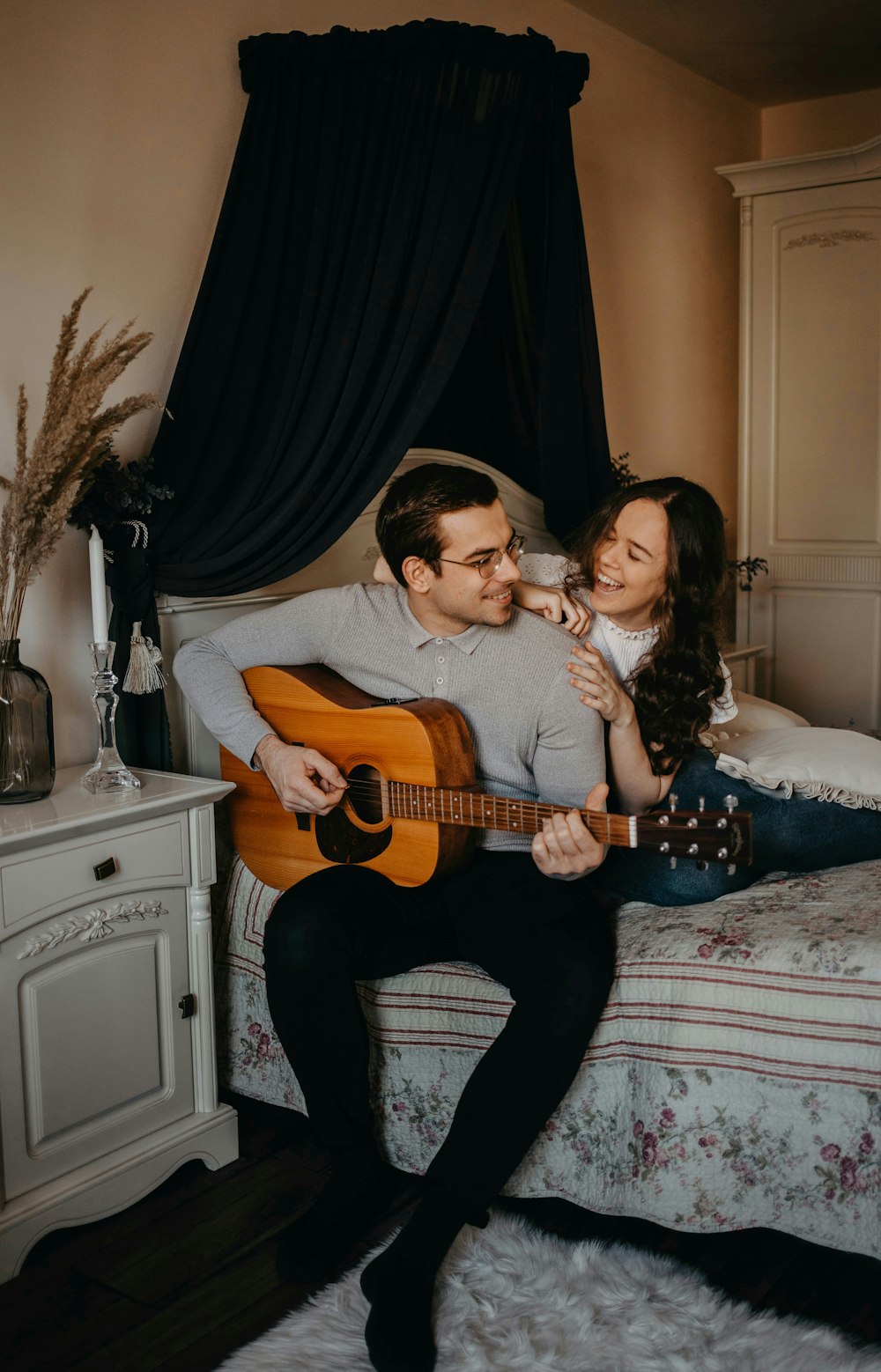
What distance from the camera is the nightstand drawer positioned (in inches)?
70.9

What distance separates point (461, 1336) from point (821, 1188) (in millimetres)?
550

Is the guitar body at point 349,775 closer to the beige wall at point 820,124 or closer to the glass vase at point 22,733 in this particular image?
the glass vase at point 22,733

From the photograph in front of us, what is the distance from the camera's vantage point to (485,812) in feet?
6.22

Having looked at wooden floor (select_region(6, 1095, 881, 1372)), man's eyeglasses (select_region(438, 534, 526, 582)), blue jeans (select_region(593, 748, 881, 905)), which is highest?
man's eyeglasses (select_region(438, 534, 526, 582))

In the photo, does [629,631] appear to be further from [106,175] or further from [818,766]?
[106,175]

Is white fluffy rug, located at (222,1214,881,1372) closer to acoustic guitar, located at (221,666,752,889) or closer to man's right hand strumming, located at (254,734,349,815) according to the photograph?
acoustic guitar, located at (221,666,752,889)

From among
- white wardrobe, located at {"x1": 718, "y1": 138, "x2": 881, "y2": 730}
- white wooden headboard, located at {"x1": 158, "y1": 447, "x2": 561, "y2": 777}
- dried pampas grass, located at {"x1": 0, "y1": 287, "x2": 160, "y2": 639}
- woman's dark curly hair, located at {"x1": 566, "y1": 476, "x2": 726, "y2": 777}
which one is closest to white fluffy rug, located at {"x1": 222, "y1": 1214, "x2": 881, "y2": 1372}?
woman's dark curly hair, located at {"x1": 566, "y1": 476, "x2": 726, "y2": 777}

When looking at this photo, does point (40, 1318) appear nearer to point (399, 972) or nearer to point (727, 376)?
point (399, 972)

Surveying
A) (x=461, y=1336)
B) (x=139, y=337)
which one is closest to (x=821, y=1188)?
(x=461, y=1336)

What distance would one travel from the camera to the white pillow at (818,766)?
2252 mm

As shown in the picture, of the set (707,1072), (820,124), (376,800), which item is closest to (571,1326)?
(707,1072)

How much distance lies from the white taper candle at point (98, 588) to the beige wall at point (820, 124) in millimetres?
3417

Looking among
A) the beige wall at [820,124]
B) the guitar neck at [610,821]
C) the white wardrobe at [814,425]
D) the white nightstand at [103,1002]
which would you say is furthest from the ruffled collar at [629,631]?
the beige wall at [820,124]

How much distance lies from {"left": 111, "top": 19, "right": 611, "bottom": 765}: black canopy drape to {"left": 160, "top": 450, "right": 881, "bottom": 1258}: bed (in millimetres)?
795
